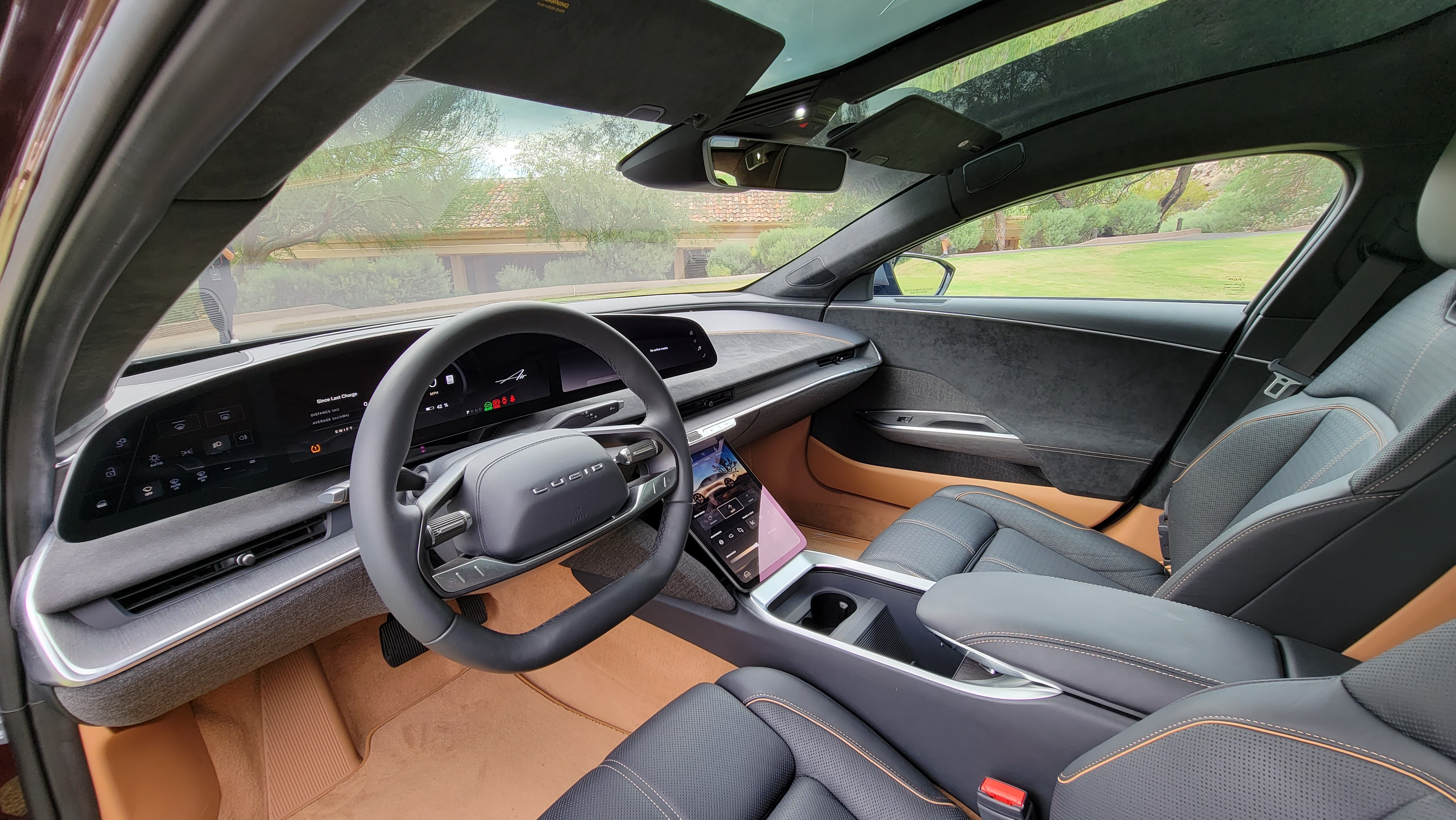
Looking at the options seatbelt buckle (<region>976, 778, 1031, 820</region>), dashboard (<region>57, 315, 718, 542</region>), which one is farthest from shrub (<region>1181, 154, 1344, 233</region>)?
dashboard (<region>57, 315, 718, 542</region>)

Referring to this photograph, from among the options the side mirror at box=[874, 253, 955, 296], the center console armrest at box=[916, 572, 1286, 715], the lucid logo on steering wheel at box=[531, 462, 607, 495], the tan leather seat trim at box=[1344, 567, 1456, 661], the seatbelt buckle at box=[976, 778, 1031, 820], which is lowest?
the seatbelt buckle at box=[976, 778, 1031, 820]

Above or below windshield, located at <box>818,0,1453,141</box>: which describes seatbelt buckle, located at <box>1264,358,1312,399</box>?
below

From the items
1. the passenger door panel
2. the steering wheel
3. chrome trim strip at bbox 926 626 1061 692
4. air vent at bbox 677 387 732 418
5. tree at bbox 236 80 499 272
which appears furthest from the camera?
the passenger door panel

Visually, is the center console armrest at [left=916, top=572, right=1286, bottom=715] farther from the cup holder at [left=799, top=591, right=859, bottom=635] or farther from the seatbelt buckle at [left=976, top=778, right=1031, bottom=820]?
the cup holder at [left=799, top=591, right=859, bottom=635]

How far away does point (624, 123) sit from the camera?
56.9 inches

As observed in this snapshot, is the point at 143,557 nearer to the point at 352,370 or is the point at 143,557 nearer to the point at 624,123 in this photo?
the point at 352,370

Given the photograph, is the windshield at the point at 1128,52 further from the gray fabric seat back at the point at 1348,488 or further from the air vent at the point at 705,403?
the air vent at the point at 705,403

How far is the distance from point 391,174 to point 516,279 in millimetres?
395

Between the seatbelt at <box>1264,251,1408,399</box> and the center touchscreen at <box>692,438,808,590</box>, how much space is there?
4.46 ft

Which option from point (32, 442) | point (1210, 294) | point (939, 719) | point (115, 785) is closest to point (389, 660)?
point (115, 785)

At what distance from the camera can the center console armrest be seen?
33.9 inches

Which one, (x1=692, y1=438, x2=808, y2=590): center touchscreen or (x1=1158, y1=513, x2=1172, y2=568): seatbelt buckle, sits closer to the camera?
(x1=692, y1=438, x2=808, y2=590): center touchscreen

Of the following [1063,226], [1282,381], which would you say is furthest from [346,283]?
[1282,381]

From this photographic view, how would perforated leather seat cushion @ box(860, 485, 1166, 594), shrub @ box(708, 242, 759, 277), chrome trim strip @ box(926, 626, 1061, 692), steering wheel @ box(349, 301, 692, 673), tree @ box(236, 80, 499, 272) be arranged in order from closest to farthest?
steering wheel @ box(349, 301, 692, 673), chrome trim strip @ box(926, 626, 1061, 692), tree @ box(236, 80, 499, 272), perforated leather seat cushion @ box(860, 485, 1166, 594), shrub @ box(708, 242, 759, 277)
